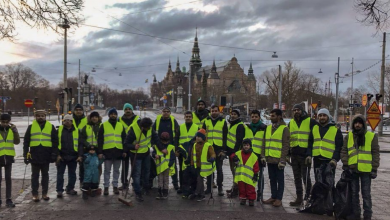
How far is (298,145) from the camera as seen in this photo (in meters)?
6.43

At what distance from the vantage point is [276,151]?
634 centimetres

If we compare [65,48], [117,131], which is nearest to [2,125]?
[117,131]

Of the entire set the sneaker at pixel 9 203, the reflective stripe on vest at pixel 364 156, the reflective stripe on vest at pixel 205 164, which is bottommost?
the sneaker at pixel 9 203

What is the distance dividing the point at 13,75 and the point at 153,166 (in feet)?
312

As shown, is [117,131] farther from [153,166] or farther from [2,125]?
[2,125]

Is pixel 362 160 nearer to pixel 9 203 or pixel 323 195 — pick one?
pixel 323 195

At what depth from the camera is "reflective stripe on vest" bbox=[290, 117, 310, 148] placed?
6370mm

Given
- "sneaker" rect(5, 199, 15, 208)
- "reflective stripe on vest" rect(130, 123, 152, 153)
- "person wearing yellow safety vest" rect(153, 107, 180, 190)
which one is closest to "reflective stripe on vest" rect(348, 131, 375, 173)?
"person wearing yellow safety vest" rect(153, 107, 180, 190)

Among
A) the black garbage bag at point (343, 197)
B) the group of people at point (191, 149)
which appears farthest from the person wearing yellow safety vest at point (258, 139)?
the black garbage bag at point (343, 197)

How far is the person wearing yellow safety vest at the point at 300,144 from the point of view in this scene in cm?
638

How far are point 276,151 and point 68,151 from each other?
4233mm

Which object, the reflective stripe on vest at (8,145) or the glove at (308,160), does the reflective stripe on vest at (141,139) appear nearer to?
the reflective stripe on vest at (8,145)

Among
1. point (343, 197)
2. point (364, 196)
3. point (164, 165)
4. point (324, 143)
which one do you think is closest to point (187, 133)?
point (164, 165)

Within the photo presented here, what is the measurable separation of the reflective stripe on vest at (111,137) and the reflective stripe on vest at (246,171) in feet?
8.31
